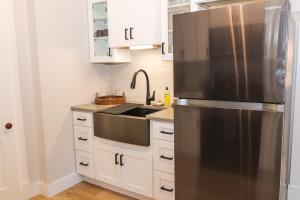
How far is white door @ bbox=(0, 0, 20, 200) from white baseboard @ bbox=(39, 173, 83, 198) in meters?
0.28

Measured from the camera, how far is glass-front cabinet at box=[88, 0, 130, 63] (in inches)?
110

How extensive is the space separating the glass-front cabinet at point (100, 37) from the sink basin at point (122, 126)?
597 millimetres

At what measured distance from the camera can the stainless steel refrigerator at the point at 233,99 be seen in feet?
4.58

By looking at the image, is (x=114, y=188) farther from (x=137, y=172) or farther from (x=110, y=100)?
(x=110, y=100)

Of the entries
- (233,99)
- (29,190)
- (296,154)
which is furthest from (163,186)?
(29,190)

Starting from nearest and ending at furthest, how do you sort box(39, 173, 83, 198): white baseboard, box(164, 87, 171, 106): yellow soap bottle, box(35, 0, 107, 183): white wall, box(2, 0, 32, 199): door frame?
1. box(2, 0, 32, 199): door frame
2. box(35, 0, 107, 183): white wall
3. box(39, 173, 83, 198): white baseboard
4. box(164, 87, 171, 106): yellow soap bottle

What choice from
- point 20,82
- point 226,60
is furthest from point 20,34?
point 226,60

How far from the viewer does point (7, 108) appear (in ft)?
7.67

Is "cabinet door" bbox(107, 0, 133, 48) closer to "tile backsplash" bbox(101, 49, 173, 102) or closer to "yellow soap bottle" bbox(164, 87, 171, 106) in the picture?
"tile backsplash" bbox(101, 49, 173, 102)

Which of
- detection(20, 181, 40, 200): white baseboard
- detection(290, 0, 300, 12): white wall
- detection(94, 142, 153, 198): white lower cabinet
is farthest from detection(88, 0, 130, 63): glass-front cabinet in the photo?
detection(290, 0, 300, 12): white wall

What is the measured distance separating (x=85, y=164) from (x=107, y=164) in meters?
0.34

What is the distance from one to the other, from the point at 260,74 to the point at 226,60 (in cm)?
21

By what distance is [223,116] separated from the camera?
1568mm

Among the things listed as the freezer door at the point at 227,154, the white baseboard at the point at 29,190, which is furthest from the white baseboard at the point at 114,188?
the freezer door at the point at 227,154
